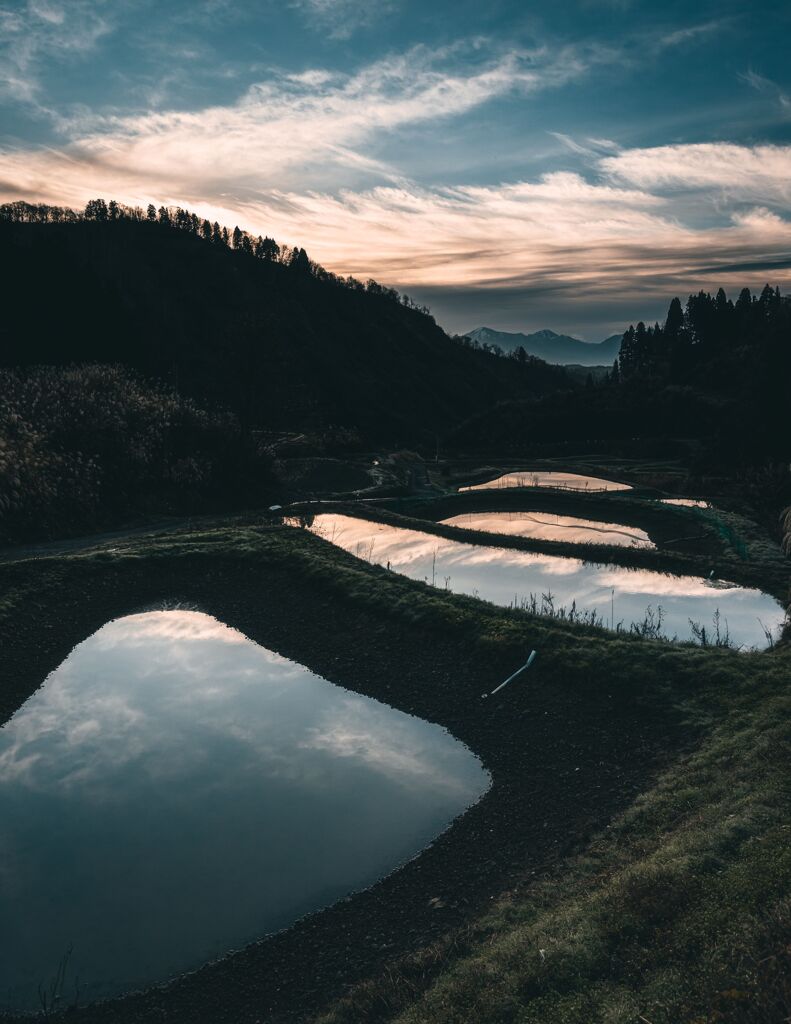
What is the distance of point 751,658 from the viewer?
16312 millimetres

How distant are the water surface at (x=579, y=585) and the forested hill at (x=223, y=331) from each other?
80.8ft

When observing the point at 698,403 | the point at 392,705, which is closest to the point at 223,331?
the point at 698,403

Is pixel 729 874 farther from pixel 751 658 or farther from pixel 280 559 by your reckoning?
pixel 280 559

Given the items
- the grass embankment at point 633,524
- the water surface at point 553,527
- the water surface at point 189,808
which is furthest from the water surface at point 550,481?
the water surface at point 189,808

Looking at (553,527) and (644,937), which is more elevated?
(553,527)

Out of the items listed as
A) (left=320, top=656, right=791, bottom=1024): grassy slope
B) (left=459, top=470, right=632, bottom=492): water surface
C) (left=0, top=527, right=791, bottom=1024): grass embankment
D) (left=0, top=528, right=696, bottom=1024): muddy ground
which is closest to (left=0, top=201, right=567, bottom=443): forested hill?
(left=459, top=470, right=632, bottom=492): water surface

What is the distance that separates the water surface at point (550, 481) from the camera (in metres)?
55.1

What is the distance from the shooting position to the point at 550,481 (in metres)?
58.8

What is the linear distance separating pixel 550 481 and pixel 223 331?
82.1 meters

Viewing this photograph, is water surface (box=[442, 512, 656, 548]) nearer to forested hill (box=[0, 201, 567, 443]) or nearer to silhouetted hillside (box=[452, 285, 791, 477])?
forested hill (box=[0, 201, 567, 443])

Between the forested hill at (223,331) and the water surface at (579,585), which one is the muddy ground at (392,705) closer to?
the water surface at (579,585)

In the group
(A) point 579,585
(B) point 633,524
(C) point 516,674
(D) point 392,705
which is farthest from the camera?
(B) point 633,524

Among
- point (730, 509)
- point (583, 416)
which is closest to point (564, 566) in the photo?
point (730, 509)

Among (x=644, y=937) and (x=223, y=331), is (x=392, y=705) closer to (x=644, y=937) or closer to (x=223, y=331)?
(x=644, y=937)
